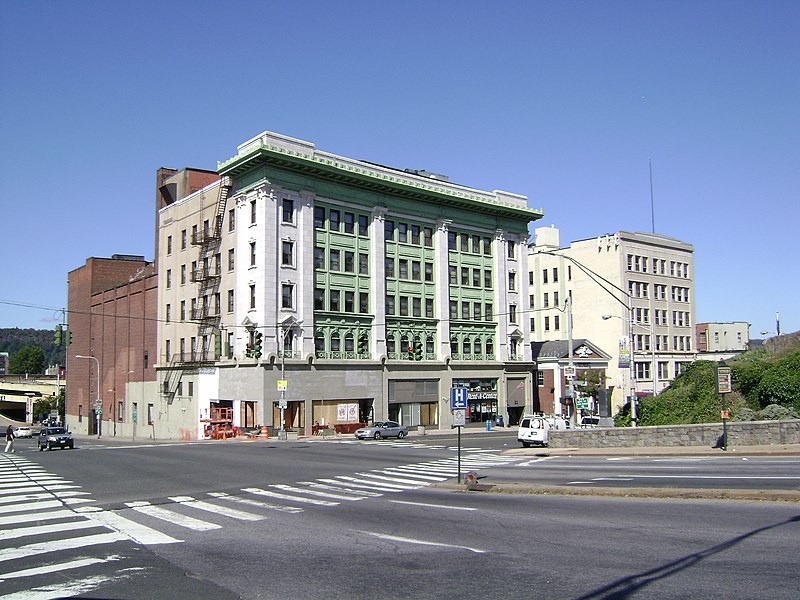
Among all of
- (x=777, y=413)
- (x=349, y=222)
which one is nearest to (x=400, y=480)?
(x=777, y=413)

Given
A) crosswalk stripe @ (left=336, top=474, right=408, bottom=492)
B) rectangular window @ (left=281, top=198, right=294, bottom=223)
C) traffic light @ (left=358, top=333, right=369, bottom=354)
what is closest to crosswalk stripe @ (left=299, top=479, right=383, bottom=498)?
crosswalk stripe @ (left=336, top=474, right=408, bottom=492)

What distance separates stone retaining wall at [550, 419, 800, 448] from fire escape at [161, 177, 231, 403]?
34.2 m

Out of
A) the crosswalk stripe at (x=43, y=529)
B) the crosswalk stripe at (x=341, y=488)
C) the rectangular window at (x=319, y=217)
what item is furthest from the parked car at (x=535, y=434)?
the crosswalk stripe at (x=43, y=529)

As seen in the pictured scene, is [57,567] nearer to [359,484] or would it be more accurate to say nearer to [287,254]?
[359,484]

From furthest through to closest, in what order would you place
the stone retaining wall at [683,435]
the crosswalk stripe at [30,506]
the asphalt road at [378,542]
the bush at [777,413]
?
the bush at [777,413] → the stone retaining wall at [683,435] → the crosswalk stripe at [30,506] → the asphalt road at [378,542]

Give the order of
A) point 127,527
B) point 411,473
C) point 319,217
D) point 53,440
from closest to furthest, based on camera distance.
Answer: point 127,527 < point 411,473 < point 53,440 < point 319,217

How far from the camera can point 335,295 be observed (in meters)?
63.2

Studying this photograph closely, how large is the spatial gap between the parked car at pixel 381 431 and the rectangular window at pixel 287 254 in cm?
1471

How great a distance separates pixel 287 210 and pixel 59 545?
48173 mm

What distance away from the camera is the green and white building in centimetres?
5928

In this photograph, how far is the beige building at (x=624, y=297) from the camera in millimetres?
86688

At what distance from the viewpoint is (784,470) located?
2236 cm

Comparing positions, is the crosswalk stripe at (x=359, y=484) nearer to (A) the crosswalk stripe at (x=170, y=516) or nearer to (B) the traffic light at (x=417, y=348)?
(A) the crosswalk stripe at (x=170, y=516)

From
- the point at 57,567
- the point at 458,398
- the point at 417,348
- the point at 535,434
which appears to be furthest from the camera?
the point at 417,348
